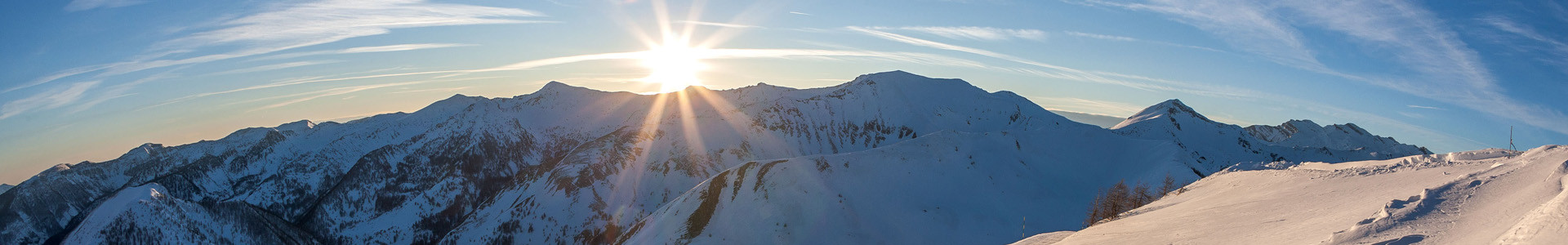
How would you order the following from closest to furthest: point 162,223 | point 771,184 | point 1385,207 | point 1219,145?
point 1385,207 → point 771,184 → point 162,223 → point 1219,145

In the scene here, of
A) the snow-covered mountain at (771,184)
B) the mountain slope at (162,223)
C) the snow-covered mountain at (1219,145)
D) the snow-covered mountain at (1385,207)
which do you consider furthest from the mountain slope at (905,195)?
the mountain slope at (162,223)

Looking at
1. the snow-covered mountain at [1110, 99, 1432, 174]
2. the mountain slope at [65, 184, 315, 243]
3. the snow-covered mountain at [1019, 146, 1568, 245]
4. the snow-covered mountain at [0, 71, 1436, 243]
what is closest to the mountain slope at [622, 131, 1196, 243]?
the snow-covered mountain at [0, 71, 1436, 243]

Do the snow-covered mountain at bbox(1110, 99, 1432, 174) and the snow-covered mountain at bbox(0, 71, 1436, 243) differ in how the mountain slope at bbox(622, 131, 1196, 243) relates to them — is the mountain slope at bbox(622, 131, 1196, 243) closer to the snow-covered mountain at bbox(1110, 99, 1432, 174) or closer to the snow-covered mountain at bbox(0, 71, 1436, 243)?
the snow-covered mountain at bbox(0, 71, 1436, 243)

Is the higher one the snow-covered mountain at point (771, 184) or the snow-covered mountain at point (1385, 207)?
the snow-covered mountain at point (1385, 207)

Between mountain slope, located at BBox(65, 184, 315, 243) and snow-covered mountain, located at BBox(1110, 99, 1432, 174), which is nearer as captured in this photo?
mountain slope, located at BBox(65, 184, 315, 243)

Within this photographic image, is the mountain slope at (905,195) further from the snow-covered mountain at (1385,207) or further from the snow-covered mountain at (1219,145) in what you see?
the snow-covered mountain at (1385,207)

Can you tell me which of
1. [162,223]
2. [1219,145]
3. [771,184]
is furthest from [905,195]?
[162,223]

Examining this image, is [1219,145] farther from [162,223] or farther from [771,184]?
[162,223]

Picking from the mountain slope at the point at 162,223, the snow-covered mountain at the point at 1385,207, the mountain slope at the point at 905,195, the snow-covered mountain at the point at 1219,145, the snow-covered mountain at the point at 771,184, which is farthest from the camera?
the snow-covered mountain at the point at 1219,145
